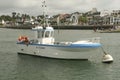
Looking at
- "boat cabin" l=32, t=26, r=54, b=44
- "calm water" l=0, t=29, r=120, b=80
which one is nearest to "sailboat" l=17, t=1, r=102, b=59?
"boat cabin" l=32, t=26, r=54, b=44

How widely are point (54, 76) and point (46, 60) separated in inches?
330

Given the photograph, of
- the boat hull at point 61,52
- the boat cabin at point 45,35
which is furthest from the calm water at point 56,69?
the boat cabin at point 45,35

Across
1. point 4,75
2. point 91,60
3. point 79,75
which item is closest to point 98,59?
point 91,60

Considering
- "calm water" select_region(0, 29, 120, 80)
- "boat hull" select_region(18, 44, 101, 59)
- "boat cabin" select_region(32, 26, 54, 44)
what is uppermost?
"boat cabin" select_region(32, 26, 54, 44)

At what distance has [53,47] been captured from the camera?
118ft

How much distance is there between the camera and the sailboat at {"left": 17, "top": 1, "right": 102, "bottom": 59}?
34.5m

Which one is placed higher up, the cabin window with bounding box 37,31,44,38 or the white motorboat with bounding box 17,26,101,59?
the cabin window with bounding box 37,31,44,38

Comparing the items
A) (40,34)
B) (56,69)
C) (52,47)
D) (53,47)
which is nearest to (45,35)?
(40,34)

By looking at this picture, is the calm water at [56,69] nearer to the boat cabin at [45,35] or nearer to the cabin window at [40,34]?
the boat cabin at [45,35]

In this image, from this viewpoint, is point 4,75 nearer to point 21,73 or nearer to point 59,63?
point 21,73

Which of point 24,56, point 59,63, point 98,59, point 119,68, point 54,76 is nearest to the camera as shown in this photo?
point 54,76

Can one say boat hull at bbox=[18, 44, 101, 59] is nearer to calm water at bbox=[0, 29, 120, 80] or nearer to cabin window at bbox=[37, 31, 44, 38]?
calm water at bbox=[0, 29, 120, 80]

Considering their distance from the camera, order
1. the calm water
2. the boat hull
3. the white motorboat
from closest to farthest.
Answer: the calm water < the white motorboat < the boat hull

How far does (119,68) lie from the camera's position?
105ft
